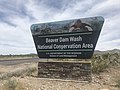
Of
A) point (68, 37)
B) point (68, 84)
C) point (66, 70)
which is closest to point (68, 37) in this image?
point (68, 37)

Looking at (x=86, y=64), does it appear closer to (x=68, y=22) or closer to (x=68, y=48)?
(x=68, y=48)

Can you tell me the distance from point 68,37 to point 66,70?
1.92 m

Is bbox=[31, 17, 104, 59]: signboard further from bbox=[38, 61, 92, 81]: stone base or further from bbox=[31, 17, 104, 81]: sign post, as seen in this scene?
bbox=[38, 61, 92, 81]: stone base

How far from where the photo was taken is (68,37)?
41.7ft

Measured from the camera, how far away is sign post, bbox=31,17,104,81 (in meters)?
11.9

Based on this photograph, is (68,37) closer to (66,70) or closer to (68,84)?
(66,70)

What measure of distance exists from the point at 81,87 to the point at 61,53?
10.2 feet

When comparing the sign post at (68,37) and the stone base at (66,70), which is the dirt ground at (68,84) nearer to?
the stone base at (66,70)

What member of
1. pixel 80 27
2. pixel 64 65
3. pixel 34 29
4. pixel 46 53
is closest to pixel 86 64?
pixel 64 65

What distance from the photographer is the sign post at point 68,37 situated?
470 inches

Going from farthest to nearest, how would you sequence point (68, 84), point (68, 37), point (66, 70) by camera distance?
point (68, 37), point (66, 70), point (68, 84)

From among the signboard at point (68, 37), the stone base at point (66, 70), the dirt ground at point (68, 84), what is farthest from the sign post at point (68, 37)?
the dirt ground at point (68, 84)

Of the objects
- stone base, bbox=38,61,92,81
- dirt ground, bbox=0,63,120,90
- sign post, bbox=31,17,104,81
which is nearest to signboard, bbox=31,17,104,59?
sign post, bbox=31,17,104,81

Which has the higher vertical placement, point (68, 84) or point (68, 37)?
point (68, 37)
